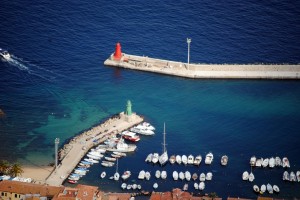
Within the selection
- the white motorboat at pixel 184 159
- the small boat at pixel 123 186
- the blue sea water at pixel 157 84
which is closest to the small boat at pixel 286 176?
the blue sea water at pixel 157 84

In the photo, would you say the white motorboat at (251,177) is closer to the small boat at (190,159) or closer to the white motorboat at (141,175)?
the small boat at (190,159)

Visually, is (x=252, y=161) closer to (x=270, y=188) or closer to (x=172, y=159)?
(x=270, y=188)

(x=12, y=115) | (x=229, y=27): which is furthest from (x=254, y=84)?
(x=12, y=115)

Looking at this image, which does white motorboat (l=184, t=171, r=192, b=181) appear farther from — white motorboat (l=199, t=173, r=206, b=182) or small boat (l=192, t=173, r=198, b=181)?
white motorboat (l=199, t=173, r=206, b=182)

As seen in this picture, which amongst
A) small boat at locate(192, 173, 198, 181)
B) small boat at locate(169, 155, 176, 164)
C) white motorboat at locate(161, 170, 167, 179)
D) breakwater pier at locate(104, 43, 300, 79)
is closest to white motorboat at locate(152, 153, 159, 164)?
small boat at locate(169, 155, 176, 164)

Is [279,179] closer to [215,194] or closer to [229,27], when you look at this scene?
[215,194]
